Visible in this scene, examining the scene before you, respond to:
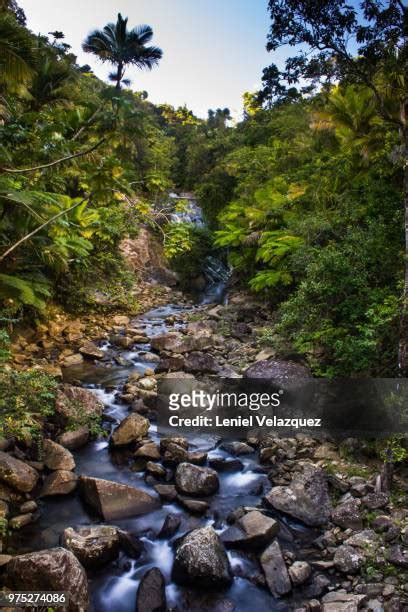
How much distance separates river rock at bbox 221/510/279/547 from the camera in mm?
3973

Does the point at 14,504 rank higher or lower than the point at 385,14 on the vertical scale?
lower

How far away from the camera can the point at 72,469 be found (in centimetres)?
494

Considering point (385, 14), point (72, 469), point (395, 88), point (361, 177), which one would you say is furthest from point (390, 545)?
point (361, 177)

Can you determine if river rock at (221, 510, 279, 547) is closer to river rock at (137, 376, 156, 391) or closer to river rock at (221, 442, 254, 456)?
river rock at (221, 442, 254, 456)

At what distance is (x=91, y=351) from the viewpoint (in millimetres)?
8664

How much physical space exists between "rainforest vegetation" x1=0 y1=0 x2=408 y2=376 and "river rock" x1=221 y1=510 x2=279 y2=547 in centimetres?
238

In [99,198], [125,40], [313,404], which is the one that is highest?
[125,40]

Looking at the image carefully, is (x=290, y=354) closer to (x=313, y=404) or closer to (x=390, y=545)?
(x=313, y=404)

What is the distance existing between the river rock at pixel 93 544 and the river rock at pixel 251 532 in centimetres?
110

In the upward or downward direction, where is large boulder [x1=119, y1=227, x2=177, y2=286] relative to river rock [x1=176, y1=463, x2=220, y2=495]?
upward

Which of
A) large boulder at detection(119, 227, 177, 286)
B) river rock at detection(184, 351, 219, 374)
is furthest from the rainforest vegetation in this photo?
large boulder at detection(119, 227, 177, 286)

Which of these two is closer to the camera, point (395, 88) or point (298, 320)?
point (395, 88)

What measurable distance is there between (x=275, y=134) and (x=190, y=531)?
17927 millimetres

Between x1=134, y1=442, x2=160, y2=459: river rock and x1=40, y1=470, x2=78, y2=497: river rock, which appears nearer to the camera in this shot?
x1=40, y1=470, x2=78, y2=497: river rock
